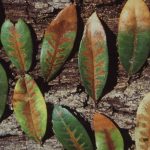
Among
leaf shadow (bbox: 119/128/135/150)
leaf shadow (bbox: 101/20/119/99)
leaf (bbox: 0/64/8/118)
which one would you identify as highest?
leaf shadow (bbox: 101/20/119/99)

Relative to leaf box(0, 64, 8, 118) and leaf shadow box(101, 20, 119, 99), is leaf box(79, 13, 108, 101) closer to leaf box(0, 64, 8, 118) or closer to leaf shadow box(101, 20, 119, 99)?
leaf shadow box(101, 20, 119, 99)

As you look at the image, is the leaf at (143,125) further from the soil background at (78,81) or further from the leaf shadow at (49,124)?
the leaf shadow at (49,124)

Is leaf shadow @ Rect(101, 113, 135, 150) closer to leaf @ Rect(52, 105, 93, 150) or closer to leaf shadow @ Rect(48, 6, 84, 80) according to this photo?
leaf @ Rect(52, 105, 93, 150)

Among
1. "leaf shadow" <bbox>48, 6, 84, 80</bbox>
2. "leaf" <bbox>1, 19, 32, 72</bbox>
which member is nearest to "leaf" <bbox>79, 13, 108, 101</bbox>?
"leaf shadow" <bbox>48, 6, 84, 80</bbox>

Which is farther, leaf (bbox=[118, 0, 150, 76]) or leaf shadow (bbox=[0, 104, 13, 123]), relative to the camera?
leaf shadow (bbox=[0, 104, 13, 123])

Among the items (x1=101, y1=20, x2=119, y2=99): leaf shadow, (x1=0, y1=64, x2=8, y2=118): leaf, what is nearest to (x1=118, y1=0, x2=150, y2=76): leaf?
(x1=101, y1=20, x2=119, y2=99): leaf shadow

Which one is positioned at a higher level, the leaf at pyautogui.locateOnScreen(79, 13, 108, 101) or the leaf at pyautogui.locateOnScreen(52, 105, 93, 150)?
the leaf at pyautogui.locateOnScreen(79, 13, 108, 101)

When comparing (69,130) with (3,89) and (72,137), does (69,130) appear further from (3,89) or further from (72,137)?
(3,89)
